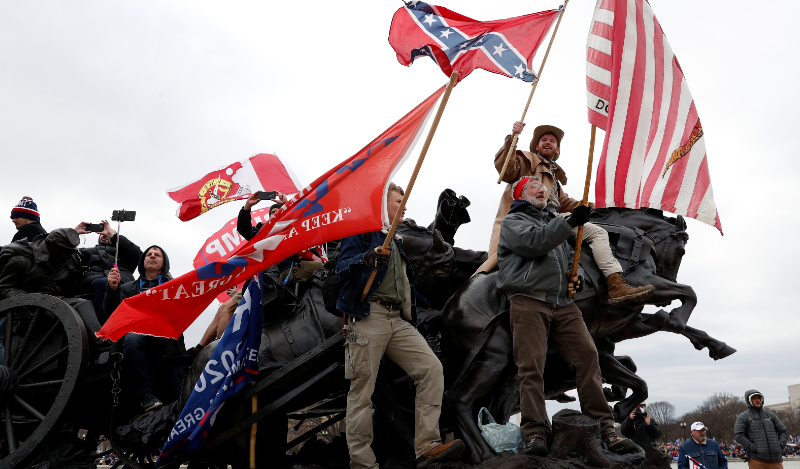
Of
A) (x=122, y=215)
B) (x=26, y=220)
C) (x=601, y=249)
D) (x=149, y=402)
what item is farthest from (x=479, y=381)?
(x=26, y=220)

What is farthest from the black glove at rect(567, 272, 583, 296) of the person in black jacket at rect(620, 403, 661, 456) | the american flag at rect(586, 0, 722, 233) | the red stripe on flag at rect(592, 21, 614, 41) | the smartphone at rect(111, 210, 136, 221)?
the smartphone at rect(111, 210, 136, 221)

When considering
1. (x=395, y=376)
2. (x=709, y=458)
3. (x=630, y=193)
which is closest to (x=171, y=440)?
(x=395, y=376)

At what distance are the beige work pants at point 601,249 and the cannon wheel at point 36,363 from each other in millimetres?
4872

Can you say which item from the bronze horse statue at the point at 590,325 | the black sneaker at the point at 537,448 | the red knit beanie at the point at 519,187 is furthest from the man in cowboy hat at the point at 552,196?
the black sneaker at the point at 537,448

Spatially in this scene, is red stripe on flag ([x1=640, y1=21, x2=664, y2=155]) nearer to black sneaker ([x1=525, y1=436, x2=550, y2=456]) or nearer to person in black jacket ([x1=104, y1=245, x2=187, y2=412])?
black sneaker ([x1=525, y1=436, x2=550, y2=456])

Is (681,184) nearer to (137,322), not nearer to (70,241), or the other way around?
(137,322)

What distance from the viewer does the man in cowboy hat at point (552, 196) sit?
5621 millimetres

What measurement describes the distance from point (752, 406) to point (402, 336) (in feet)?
22.2

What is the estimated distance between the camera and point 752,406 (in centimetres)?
920

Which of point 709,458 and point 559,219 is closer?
point 559,219

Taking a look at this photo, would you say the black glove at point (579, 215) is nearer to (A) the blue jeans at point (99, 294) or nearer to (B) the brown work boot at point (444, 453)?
(B) the brown work boot at point (444, 453)

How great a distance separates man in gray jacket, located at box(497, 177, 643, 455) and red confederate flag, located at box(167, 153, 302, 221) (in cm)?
506

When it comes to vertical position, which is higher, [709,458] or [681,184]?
[681,184]

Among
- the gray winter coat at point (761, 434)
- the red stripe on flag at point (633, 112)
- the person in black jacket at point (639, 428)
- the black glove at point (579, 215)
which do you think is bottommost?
the gray winter coat at point (761, 434)
